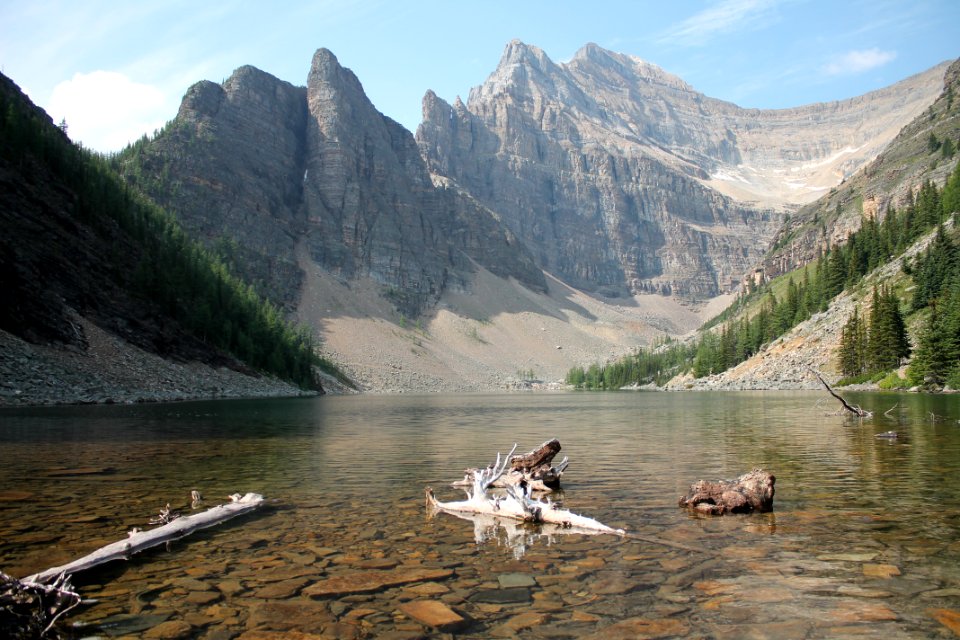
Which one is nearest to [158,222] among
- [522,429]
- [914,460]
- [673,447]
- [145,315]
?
[145,315]

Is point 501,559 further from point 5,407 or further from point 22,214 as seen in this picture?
point 22,214

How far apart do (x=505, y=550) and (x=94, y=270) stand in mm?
91888

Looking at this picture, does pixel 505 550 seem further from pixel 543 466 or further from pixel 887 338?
pixel 887 338

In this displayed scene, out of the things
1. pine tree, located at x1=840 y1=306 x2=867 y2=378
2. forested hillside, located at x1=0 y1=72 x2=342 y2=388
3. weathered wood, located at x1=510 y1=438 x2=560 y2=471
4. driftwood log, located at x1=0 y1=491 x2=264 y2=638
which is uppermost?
forested hillside, located at x1=0 y1=72 x2=342 y2=388

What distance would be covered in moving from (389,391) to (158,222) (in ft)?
254

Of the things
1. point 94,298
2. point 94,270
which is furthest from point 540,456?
point 94,270

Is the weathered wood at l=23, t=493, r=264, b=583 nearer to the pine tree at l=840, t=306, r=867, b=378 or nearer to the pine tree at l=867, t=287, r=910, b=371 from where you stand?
Answer: the pine tree at l=867, t=287, r=910, b=371

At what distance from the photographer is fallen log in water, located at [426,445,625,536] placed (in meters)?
13.5

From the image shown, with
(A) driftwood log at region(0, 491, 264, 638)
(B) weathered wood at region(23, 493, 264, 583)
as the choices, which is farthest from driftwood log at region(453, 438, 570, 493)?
(A) driftwood log at region(0, 491, 264, 638)

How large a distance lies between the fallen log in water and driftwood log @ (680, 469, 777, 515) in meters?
3.27

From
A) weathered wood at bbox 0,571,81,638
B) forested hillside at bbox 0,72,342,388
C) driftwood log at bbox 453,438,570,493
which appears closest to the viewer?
weathered wood at bbox 0,571,81,638

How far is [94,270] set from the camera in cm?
8612

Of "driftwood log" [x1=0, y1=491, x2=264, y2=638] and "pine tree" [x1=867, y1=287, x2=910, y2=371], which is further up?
"pine tree" [x1=867, y1=287, x2=910, y2=371]

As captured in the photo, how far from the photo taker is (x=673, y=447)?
30406mm
